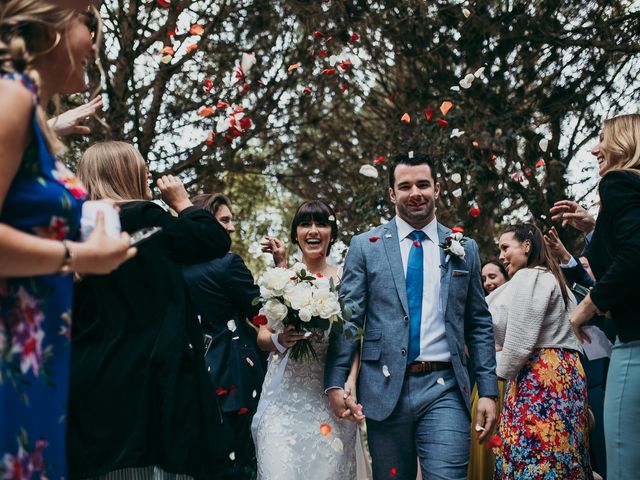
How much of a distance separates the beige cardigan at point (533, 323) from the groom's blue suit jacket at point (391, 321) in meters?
1.43

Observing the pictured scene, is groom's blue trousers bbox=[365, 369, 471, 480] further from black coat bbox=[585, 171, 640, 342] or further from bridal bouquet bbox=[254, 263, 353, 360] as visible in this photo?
black coat bbox=[585, 171, 640, 342]

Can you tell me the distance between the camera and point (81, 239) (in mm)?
2891

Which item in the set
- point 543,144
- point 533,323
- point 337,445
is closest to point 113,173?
point 337,445

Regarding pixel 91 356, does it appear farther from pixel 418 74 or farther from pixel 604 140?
pixel 418 74

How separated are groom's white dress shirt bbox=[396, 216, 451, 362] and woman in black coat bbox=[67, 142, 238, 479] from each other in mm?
1825

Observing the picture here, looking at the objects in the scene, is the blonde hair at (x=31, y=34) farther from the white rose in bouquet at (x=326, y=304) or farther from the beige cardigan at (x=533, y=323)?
the beige cardigan at (x=533, y=323)

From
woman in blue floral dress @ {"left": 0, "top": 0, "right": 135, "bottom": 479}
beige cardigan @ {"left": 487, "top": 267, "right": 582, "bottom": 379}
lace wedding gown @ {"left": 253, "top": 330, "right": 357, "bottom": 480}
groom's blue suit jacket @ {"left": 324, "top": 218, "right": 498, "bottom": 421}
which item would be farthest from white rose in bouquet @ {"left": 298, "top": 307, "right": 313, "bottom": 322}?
woman in blue floral dress @ {"left": 0, "top": 0, "right": 135, "bottom": 479}

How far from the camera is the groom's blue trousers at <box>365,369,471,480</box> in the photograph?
17.9 ft

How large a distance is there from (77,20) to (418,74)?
451 inches

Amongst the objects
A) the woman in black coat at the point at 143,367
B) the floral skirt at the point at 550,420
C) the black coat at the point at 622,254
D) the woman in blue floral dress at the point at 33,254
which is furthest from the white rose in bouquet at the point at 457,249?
the woman in blue floral dress at the point at 33,254

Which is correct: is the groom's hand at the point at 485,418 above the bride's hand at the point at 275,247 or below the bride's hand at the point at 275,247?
below

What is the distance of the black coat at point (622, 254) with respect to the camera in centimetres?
445

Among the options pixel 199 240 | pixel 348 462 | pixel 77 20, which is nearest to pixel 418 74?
pixel 348 462

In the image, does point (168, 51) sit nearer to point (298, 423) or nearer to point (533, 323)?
point (533, 323)
